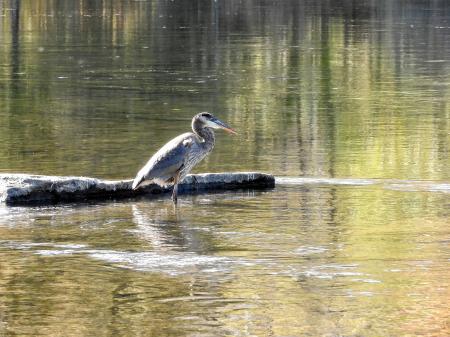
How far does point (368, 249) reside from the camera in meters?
11.8

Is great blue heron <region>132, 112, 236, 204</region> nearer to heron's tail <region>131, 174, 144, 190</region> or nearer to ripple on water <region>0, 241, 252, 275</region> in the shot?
heron's tail <region>131, 174, 144, 190</region>

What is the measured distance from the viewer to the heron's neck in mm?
15539

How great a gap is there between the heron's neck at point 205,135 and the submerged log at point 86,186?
1.43 feet

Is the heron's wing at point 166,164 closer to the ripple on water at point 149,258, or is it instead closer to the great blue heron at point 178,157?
the great blue heron at point 178,157

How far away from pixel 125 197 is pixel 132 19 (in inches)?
1818

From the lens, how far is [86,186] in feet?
47.1

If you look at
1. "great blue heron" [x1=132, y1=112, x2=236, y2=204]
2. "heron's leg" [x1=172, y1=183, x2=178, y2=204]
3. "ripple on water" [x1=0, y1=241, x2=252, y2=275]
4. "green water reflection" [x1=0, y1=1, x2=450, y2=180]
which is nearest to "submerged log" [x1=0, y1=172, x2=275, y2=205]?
"great blue heron" [x1=132, y1=112, x2=236, y2=204]

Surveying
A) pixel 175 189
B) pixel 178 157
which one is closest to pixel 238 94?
pixel 178 157

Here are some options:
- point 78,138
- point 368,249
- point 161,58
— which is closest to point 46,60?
point 161,58

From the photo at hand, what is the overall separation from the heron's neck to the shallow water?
0.81 m

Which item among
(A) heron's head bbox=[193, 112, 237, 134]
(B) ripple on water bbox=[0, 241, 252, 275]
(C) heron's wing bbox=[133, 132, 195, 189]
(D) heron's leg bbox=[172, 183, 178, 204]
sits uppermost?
(A) heron's head bbox=[193, 112, 237, 134]

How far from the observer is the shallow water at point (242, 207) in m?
9.77

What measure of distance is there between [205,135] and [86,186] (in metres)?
1.79

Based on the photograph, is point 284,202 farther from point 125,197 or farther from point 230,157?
point 230,157
